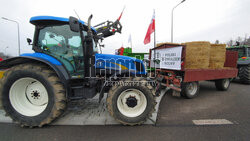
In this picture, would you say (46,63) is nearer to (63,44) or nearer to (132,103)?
(63,44)

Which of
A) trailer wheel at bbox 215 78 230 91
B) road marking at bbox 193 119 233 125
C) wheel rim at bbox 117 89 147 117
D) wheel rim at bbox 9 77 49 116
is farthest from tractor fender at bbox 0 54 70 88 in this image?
trailer wheel at bbox 215 78 230 91

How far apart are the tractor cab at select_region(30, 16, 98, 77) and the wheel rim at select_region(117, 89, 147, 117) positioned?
4.55 feet

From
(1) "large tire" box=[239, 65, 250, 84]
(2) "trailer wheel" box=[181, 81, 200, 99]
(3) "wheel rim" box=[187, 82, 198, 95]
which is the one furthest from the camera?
(1) "large tire" box=[239, 65, 250, 84]

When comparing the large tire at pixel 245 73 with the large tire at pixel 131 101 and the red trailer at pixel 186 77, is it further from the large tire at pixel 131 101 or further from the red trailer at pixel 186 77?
the large tire at pixel 131 101

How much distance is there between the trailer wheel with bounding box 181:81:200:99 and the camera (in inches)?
152

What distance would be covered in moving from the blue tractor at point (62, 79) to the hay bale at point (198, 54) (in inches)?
100

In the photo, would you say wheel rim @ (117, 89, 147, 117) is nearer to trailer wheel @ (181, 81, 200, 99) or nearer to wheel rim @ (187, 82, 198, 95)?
trailer wheel @ (181, 81, 200, 99)

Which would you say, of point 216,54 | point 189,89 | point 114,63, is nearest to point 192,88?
point 189,89

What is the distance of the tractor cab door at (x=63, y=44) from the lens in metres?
2.46

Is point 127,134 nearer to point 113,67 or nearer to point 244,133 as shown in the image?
point 113,67

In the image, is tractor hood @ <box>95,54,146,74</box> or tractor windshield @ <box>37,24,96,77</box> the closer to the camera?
tractor windshield @ <box>37,24,96,77</box>

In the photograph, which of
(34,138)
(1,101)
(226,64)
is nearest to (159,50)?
(226,64)

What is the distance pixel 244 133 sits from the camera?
2068mm

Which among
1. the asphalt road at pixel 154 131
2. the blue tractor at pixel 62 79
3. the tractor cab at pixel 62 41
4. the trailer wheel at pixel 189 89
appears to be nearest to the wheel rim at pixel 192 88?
the trailer wheel at pixel 189 89
